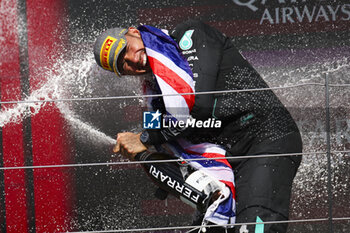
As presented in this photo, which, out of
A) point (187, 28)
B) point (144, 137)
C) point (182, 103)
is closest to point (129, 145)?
point (144, 137)

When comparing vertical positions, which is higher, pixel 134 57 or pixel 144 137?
pixel 134 57

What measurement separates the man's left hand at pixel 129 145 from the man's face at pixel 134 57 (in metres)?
0.13

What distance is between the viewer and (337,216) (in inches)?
32.9

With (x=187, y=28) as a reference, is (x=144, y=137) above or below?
below

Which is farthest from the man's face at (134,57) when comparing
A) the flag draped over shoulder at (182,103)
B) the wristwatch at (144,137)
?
the wristwatch at (144,137)

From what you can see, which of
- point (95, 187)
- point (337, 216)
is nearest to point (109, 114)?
point (95, 187)

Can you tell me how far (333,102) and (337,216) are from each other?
20 cm

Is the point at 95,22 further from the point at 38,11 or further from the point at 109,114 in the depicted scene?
the point at 109,114

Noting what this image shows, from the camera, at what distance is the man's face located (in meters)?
0.91

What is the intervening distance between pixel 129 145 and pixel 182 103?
14cm

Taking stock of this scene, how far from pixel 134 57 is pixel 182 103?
0.15 meters

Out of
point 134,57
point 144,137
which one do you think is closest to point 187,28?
point 134,57

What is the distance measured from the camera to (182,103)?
32.7 inches

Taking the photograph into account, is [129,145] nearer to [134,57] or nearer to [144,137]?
[144,137]
